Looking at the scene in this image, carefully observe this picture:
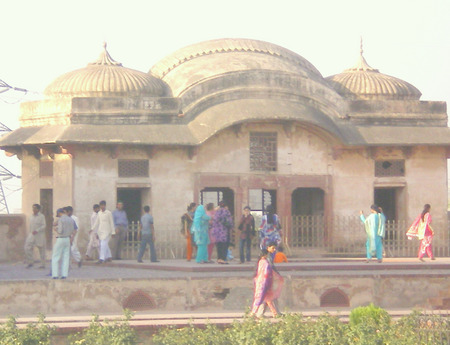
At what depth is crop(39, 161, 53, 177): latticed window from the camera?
76.2 ft

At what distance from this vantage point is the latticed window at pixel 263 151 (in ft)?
77.4

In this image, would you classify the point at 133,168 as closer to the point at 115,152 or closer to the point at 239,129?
the point at 115,152

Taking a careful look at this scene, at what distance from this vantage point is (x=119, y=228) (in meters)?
21.9

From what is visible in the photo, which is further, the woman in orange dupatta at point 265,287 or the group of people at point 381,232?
the group of people at point 381,232

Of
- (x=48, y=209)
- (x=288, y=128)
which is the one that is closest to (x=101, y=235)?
(x=48, y=209)

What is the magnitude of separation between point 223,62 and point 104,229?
524cm

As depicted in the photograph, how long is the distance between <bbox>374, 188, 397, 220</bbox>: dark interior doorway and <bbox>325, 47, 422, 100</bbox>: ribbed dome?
2.31 metres

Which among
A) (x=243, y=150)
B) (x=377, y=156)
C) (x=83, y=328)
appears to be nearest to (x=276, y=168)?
(x=243, y=150)

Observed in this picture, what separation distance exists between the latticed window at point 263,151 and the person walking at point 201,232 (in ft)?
10.7

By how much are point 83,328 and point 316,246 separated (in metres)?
9.82

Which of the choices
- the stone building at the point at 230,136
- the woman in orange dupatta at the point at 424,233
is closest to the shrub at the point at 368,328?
the woman in orange dupatta at the point at 424,233

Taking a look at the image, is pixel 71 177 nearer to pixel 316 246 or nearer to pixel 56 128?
pixel 56 128

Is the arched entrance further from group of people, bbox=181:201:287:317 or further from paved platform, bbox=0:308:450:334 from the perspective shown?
paved platform, bbox=0:308:450:334

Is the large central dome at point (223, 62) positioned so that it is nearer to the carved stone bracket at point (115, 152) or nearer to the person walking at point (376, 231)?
the carved stone bracket at point (115, 152)
